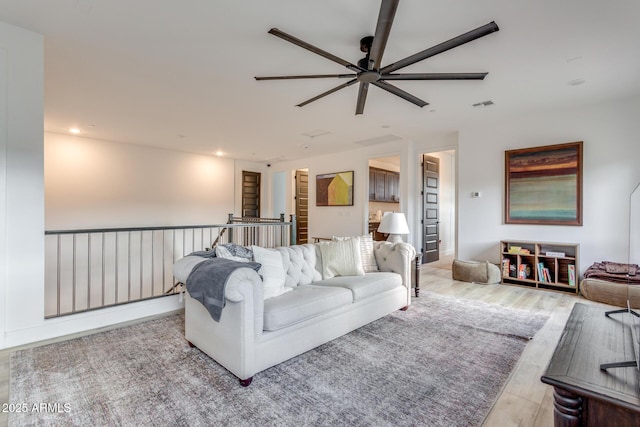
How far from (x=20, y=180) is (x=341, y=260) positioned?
2978 mm

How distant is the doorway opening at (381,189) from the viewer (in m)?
7.39

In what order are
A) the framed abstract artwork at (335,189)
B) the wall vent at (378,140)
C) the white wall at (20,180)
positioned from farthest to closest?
the framed abstract artwork at (335,189) → the wall vent at (378,140) → the white wall at (20,180)

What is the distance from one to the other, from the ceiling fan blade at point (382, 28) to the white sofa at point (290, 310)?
182cm

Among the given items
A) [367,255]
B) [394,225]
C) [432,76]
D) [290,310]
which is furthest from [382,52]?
[394,225]

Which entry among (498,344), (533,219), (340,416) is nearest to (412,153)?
(533,219)

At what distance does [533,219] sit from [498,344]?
2926 millimetres

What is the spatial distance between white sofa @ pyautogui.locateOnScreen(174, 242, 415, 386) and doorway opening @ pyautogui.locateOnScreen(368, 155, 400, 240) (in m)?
3.97

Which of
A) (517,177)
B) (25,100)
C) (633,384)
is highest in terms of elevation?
(25,100)

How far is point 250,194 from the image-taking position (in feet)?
29.6

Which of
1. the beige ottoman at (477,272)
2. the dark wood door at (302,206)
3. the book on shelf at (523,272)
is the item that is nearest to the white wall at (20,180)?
the beige ottoman at (477,272)

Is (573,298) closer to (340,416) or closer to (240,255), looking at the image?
(340,416)

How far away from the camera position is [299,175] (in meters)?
9.02

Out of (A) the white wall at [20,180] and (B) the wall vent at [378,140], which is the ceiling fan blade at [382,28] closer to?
(A) the white wall at [20,180]

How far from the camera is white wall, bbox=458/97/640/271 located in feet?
13.2
